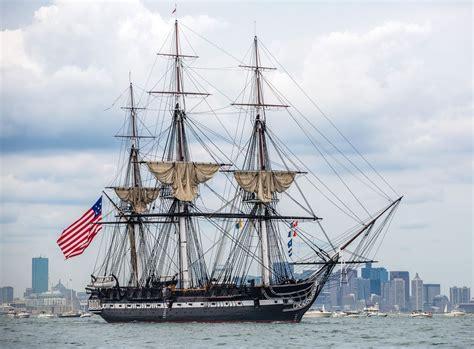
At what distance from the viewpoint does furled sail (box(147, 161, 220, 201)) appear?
142125 millimetres

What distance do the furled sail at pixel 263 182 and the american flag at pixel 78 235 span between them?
57.9 feet

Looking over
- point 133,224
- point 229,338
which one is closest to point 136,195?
point 133,224

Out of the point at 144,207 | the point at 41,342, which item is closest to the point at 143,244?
the point at 144,207

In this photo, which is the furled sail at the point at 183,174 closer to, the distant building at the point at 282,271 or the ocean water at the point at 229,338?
the distant building at the point at 282,271

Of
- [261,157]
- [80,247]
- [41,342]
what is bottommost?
[41,342]

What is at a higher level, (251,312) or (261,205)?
(261,205)

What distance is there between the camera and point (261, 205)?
463 feet

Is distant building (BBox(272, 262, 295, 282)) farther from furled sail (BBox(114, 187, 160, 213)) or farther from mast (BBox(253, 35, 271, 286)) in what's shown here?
furled sail (BBox(114, 187, 160, 213))

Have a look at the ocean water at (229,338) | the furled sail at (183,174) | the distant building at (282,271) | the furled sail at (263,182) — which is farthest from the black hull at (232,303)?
the furled sail at (183,174)

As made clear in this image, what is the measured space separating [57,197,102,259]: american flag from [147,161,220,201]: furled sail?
10.5 meters

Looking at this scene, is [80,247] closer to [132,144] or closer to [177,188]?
[177,188]

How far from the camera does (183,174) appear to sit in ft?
467

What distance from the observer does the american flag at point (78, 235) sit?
13138cm

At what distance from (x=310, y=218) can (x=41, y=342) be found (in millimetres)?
38095
